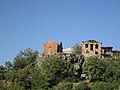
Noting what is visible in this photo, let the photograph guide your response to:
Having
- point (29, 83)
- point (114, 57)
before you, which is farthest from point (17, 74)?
point (114, 57)

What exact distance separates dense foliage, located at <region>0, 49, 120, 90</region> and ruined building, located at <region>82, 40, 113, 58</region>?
423cm

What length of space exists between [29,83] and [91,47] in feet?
53.5

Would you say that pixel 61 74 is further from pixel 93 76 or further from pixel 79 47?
pixel 79 47

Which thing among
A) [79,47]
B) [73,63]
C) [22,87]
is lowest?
[22,87]

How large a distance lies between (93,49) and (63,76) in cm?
1064

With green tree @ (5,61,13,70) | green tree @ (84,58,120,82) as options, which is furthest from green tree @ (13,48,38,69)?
green tree @ (84,58,120,82)

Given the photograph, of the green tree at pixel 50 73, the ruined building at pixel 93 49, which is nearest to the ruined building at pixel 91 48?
the ruined building at pixel 93 49

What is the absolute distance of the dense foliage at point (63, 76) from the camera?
62.4 metres

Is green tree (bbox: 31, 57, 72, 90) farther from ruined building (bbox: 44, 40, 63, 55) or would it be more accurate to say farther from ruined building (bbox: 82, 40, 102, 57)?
ruined building (bbox: 82, 40, 102, 57)

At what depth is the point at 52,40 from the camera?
72.5 meters

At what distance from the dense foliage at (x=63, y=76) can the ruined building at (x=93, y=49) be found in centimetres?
423

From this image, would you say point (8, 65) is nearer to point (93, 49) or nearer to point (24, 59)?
point (24, 59)

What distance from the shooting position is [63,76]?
66812 mm

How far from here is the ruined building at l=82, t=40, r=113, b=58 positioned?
7369 centimetres
